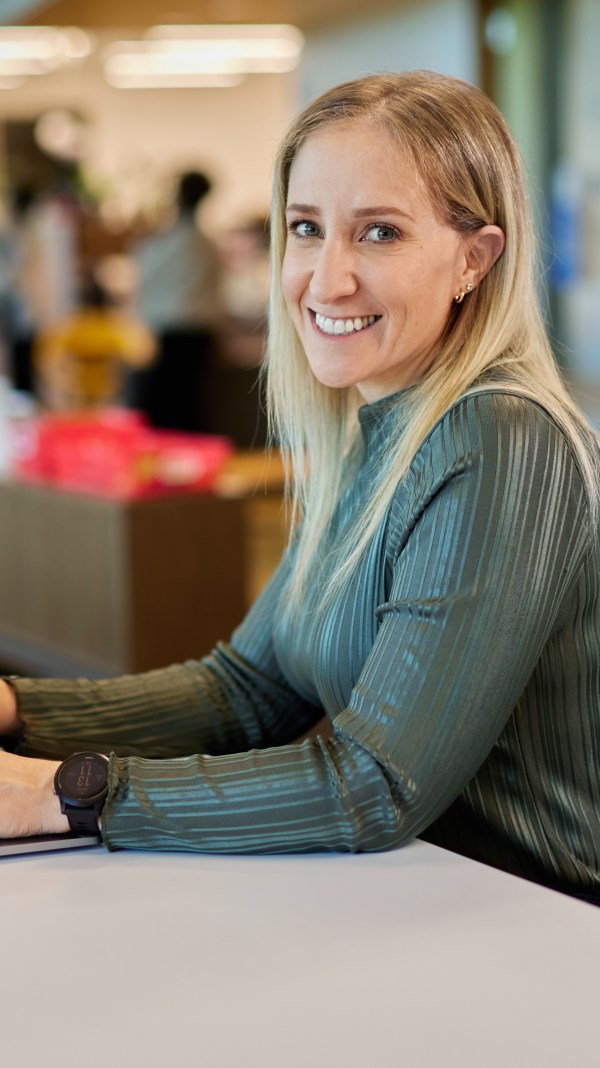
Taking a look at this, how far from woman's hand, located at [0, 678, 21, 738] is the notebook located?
35cm

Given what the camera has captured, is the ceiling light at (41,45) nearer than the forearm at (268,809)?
No

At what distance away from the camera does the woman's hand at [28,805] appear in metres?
1.18

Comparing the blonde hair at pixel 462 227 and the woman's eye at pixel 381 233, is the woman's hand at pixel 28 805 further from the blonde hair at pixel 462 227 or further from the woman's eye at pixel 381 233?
the woman's eye at pixel 381 233

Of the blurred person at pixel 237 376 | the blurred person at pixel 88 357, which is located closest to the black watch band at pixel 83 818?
the blurred person at pixel 237 376

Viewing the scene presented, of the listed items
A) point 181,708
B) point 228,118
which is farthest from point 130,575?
point 228,118

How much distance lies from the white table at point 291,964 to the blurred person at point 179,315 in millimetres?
6378

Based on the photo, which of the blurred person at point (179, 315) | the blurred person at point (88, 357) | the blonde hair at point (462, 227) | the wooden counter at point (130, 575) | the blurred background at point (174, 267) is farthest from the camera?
the blurred person at point (88, 357)

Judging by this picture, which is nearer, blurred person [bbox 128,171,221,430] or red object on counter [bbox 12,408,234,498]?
red object on counter [bbox 12,408,234,498]

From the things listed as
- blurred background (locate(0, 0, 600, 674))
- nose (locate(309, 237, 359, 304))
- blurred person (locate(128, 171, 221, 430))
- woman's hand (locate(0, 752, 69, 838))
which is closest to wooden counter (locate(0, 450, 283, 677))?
blurred background (locate(0, 0, 600, 674))

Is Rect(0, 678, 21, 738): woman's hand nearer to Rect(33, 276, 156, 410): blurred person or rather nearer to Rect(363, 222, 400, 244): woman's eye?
Rect(363, 222, 400, 244): woman's eye

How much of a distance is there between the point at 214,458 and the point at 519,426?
2.57 meters

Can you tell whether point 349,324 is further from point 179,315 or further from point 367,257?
point 179,315

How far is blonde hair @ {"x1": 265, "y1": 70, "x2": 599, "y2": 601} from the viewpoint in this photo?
4.26 feet

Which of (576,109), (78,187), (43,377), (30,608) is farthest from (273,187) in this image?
(78,187)
